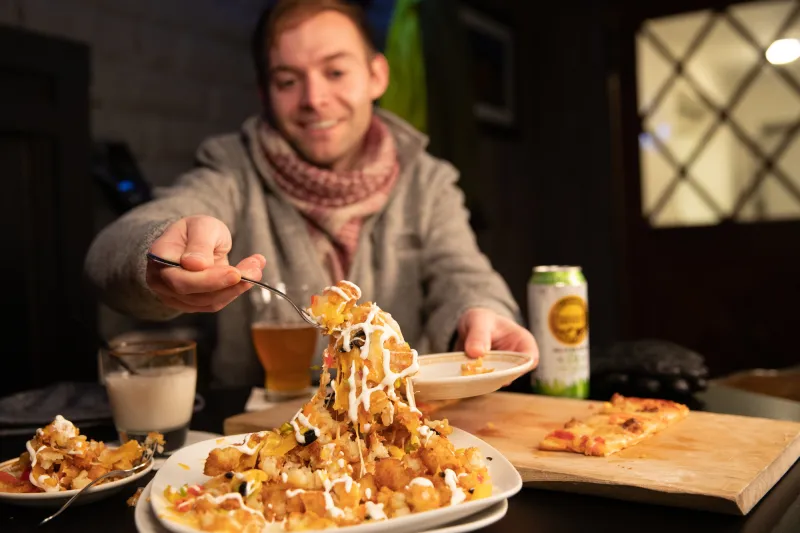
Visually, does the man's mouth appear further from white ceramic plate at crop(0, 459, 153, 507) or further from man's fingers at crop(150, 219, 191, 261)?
white ceramic plate at crop(0, 459, 153, 507)

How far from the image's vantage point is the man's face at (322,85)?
157cm

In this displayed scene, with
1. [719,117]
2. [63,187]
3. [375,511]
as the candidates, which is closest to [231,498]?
[375,511]

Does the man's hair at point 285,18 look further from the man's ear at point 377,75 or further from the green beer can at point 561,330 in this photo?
the green beer can at point 561,330

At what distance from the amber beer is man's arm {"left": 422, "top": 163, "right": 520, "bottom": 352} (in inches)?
10.7

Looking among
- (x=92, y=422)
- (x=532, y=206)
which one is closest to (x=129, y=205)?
(x=92, y=422)

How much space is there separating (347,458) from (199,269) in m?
0.27

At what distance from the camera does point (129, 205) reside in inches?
79.0

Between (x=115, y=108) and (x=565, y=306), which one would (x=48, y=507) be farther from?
(x=115, y=108)

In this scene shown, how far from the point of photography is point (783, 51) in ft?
11.1

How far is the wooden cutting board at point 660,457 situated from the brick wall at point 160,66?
1.41m

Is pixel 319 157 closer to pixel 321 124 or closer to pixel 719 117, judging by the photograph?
pixel 321 124

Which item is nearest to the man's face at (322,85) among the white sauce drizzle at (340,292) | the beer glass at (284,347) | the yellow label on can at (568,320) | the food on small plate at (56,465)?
the beer glass at (284,347)

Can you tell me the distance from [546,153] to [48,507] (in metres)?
3.80

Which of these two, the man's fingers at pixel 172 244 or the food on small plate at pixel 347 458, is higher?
the man's fingers at pixel 172 244
